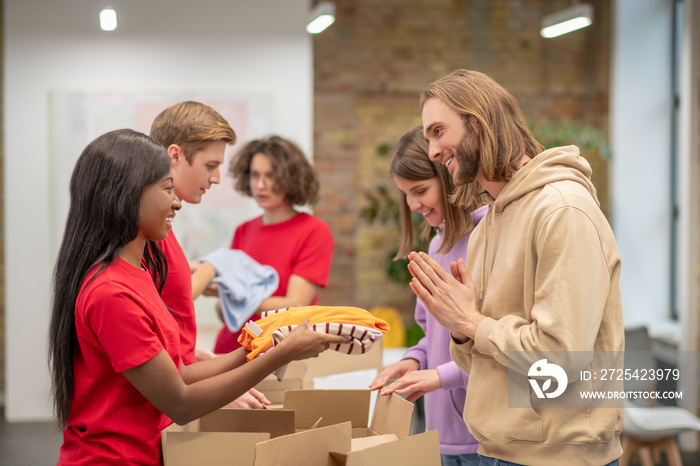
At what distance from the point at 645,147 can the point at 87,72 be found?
446cm

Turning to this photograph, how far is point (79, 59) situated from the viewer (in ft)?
15.9

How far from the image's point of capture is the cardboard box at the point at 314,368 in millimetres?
1880

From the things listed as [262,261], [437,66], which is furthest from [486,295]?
[437,66]

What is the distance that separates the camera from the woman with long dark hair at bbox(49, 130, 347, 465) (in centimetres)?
124

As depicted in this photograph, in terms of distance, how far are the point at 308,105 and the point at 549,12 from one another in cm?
262

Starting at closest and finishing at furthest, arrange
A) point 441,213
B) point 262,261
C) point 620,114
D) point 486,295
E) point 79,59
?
point 486,295 < point 441,213 < point 262,261 < point 79,59 < point 620,114

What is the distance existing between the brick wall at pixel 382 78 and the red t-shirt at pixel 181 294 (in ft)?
12.9

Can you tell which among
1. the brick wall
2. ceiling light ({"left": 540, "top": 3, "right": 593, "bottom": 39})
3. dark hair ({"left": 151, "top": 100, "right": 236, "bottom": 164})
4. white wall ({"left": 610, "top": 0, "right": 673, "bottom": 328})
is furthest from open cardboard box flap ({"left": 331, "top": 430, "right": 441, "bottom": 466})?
white wall ({"left": 610, "top": 0, "right": 673, "bottom": 328})

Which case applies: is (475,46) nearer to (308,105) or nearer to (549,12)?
(549,12)

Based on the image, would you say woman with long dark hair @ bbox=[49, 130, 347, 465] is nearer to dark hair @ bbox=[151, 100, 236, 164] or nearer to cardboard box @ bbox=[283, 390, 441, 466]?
cardboard box @ bbox=[283, 390, 441, 466]

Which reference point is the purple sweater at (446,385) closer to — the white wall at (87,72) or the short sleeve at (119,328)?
the short sleeve at (119,328)

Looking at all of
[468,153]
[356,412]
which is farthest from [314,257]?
[468,153]

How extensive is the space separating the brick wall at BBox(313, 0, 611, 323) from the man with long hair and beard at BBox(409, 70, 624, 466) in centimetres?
415

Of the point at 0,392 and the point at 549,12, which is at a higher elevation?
the point at 549,12
